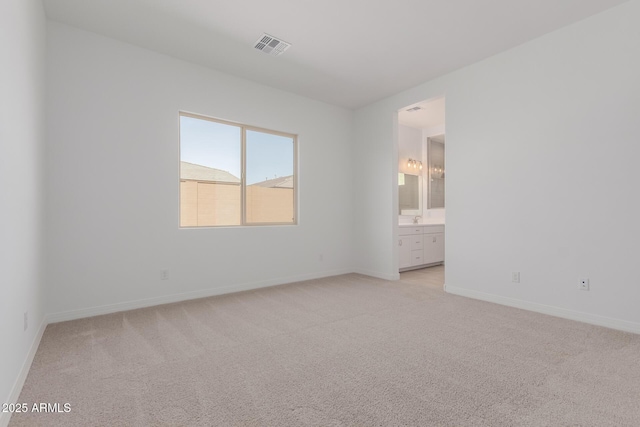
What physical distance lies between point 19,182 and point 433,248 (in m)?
5.99

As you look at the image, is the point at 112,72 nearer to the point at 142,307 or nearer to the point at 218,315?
the point at 142,307

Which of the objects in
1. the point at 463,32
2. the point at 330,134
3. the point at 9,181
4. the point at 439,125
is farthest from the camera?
the point at 439,125

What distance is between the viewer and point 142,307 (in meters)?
3.50

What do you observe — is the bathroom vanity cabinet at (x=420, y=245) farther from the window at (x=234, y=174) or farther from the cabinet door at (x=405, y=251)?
the window at (x=234, y=174)

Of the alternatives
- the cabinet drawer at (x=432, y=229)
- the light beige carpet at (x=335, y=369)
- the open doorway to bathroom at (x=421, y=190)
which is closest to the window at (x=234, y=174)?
the light beige carpet at (x=335, y=369)

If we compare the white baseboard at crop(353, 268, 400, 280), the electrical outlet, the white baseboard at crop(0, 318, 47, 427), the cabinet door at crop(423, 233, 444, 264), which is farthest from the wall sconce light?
the white baseboard at crop(0, 318, 47, 427)

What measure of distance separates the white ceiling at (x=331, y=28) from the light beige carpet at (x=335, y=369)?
2892 mm

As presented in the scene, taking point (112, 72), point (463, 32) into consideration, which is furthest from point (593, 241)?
point (112, 72)

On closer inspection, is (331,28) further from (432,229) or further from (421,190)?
(421,190)

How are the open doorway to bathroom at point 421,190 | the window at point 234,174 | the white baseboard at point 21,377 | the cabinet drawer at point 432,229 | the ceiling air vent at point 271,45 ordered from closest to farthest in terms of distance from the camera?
the white baseboard at point 21,377 → the ceiling air vent at point 271,45 → the window at point 234,174 → the open doorway to bathroom at point 421,190 → the cabinet drawer at point 432,229

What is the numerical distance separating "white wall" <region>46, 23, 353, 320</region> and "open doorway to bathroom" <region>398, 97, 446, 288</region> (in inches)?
98.7

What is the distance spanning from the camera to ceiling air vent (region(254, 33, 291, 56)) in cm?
335

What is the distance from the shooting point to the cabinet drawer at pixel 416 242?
577 centimetres

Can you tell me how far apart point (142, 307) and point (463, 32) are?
4498 millimetres
